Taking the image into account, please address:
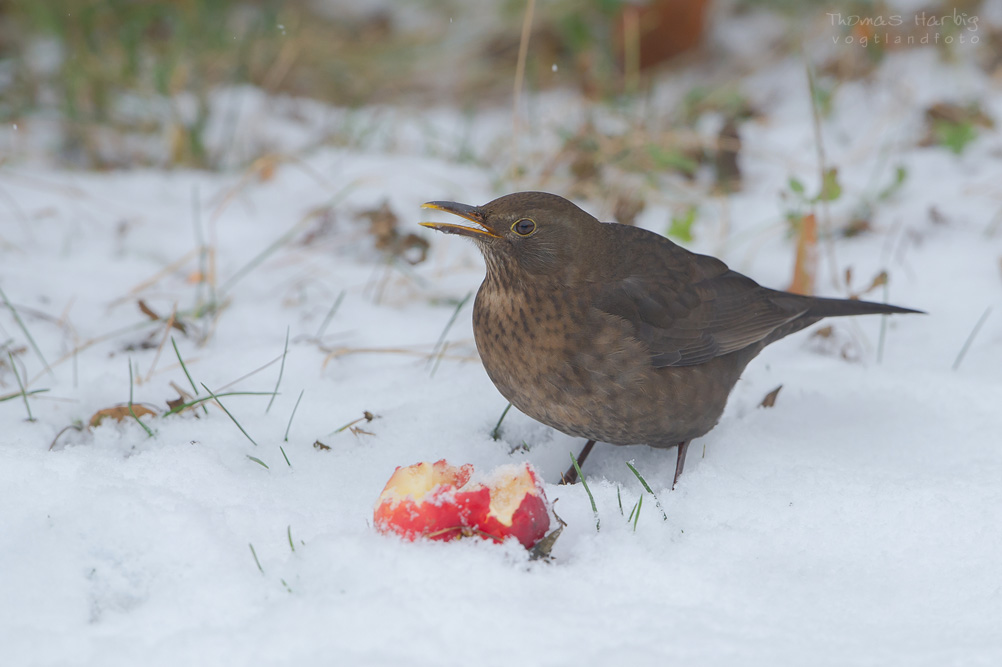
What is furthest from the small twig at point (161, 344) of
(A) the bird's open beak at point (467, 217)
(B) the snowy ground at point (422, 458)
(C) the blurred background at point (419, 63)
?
(C) the blurred background at point (419, 63)

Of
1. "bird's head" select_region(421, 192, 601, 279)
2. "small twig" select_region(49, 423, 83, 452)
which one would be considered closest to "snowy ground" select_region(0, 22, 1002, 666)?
"small twig" select_region(49, 423, 83, 452)

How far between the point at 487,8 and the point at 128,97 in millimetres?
3473

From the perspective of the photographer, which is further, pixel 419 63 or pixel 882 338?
pixel 419 63

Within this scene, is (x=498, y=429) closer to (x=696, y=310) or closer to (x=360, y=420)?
(x=360, y=420)

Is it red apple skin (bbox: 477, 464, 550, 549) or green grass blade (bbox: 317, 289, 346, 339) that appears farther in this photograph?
green grass blade (bbox: 317, 289, 346, 339)

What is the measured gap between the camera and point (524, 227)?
2.86m

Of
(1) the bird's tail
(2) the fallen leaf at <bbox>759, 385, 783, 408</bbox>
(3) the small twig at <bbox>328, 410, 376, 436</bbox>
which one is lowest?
(3) the small twig at <bbox>328, 410, 376, 436</bbox>

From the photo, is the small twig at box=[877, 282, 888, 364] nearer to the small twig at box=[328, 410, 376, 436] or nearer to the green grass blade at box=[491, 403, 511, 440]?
the green grass blade at box=[491, 403, 511, 440]

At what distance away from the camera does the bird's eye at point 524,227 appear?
2.85 metres

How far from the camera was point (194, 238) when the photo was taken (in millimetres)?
4480

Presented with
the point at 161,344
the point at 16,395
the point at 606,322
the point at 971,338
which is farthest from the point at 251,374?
the point at 971,338

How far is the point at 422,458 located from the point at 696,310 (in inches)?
40.4

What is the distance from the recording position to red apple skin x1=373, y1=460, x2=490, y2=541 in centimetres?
213

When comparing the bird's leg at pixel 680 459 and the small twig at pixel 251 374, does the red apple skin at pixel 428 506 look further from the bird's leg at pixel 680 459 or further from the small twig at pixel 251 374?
the small twig at pixel 251 374
